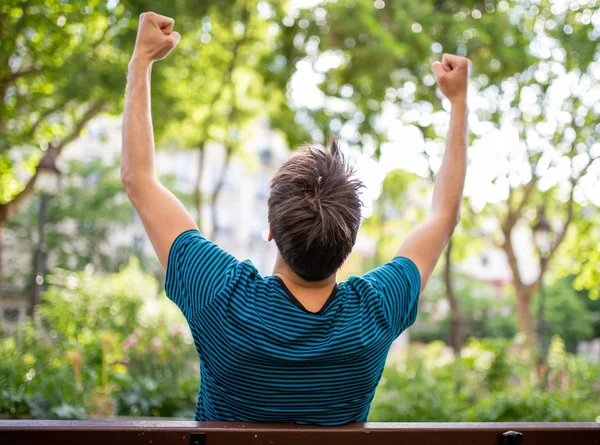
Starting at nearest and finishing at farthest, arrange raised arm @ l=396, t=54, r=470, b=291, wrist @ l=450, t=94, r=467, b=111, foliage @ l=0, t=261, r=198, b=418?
raised arm @ l=396, t=54, r=470, b=291, wrist @ l=450, t=94, r=467, b=111, foliage @ l=0, t=261, r=198, b=418

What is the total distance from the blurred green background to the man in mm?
199

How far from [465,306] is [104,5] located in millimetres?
35204

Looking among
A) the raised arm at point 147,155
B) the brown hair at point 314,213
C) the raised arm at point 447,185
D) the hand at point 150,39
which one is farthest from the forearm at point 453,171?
the hand at point 150,39

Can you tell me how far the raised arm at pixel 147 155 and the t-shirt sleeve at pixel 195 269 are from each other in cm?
4

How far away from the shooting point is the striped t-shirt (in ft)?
4.99

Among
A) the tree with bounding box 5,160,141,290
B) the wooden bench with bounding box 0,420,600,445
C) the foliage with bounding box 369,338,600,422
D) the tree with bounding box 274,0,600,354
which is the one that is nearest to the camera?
the wooden bench with bounding box 0,420,600,445

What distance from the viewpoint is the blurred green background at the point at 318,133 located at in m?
7.34

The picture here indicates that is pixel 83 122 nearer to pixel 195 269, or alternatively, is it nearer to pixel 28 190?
pixel 28 190

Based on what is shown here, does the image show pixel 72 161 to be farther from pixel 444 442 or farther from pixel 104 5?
pixel 444 442

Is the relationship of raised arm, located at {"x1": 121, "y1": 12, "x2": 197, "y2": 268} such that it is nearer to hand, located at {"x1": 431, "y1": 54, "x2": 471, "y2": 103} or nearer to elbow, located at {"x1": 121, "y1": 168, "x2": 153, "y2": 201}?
elbow, located at {"x1": 121, "y1": 168, "x2": 153, "y2": 201}

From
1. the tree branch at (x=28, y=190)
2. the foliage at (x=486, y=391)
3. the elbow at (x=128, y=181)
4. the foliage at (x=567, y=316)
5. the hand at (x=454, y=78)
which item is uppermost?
the tree branch at (x=28, y=190)

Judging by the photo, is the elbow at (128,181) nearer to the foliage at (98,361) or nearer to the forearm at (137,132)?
the forearm at (137,132)

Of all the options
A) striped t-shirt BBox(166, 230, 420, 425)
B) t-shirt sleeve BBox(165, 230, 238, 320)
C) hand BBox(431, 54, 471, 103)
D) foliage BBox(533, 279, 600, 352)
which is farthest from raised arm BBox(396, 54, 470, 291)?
foliage BBox(533, 279, 600, 352)

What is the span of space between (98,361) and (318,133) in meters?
7.25
